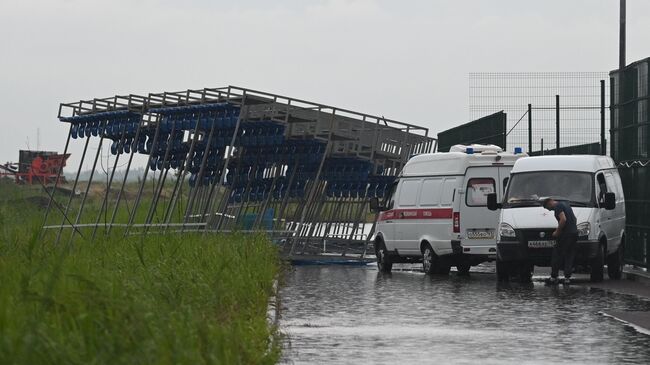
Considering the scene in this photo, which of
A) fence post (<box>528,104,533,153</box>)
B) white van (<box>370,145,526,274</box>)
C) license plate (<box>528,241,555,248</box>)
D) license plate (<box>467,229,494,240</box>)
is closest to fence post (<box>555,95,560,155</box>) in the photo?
fence post (<box>528,104,533,153</box>)

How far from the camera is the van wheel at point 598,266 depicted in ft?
89.0

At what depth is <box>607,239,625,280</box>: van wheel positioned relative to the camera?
28312 millimetres

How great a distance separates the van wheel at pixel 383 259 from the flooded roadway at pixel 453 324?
162 inches

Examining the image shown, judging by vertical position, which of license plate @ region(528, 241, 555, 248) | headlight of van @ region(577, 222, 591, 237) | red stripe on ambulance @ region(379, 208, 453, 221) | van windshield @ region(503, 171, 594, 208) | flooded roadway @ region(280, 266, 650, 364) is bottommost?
flooded roadway @ region(280, 266, 650, 364)

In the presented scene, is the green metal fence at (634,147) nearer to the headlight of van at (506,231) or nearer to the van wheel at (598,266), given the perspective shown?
the van wheel at (598,266)

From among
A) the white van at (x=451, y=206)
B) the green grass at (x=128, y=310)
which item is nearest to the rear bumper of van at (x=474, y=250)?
the white van at (x=451, y=206)

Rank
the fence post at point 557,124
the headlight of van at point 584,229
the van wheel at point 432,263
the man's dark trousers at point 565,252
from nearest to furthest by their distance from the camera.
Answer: the man's dark trousers at point 565,252
the headlight of van at point 584,229
the van wheel at point 432,263
the fence post at point 557,124

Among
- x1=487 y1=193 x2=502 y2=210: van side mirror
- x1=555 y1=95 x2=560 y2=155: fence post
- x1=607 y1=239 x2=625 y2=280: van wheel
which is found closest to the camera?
x1=487 y1=193 x2=502 y2=210: van side mirror

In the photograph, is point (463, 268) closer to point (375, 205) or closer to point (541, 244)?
point (375, 205)

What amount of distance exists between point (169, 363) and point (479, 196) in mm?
20868

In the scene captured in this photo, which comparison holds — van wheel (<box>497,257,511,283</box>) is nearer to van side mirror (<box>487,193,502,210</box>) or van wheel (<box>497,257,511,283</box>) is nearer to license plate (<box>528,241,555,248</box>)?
license plate (<box>528,241,555,248</box>)

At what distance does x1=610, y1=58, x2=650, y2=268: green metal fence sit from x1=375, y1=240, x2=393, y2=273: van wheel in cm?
451

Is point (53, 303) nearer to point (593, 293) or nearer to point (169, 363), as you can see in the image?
point (169, 363)

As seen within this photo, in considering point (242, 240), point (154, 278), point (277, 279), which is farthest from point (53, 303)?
point (242, 240)
